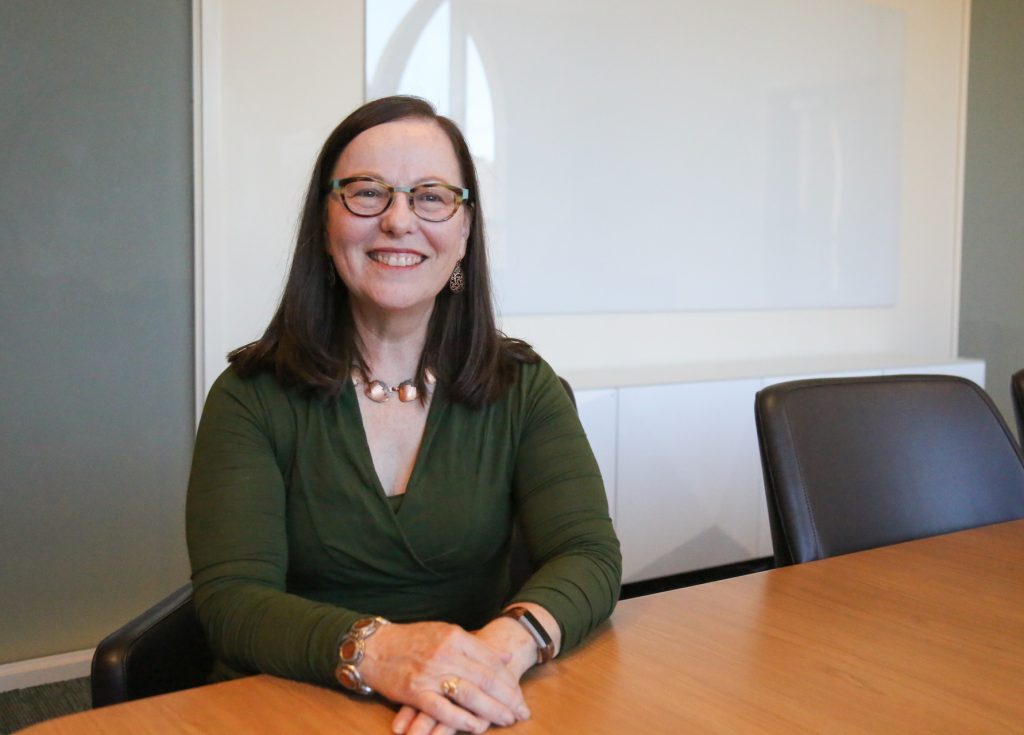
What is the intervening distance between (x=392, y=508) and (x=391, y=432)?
0.42 feet

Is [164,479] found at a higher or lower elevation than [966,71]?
lower

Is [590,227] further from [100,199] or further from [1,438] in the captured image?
[1,438]

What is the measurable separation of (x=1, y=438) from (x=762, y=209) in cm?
301

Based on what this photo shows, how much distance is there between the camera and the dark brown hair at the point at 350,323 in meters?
1.53

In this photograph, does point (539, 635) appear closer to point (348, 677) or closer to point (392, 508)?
point (348, 677)

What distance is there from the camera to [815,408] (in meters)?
1.72

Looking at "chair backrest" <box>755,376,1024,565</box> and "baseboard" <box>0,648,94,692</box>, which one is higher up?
"chair backrest" <box>755,376,1024,565</box>

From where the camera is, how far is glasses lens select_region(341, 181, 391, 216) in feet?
4.98

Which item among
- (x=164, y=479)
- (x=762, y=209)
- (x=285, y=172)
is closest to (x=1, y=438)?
(x=164, y=479)

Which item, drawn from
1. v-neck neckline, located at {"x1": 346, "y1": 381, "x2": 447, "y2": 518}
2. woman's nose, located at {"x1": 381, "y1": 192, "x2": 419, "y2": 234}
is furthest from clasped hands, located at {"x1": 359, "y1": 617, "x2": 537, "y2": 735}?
woman's nose, located at {"x1": 381, "y1": 192, "x2": 419, "y2": 234}

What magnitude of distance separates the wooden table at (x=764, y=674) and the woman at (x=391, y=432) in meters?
0.16

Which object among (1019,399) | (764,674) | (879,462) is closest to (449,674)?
(764,674)

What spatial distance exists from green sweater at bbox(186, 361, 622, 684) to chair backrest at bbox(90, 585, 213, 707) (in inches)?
2.9

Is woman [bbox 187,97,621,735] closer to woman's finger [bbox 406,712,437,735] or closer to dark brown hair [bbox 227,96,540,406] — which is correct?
dark brown hair [bbox 227,96,540,406]
